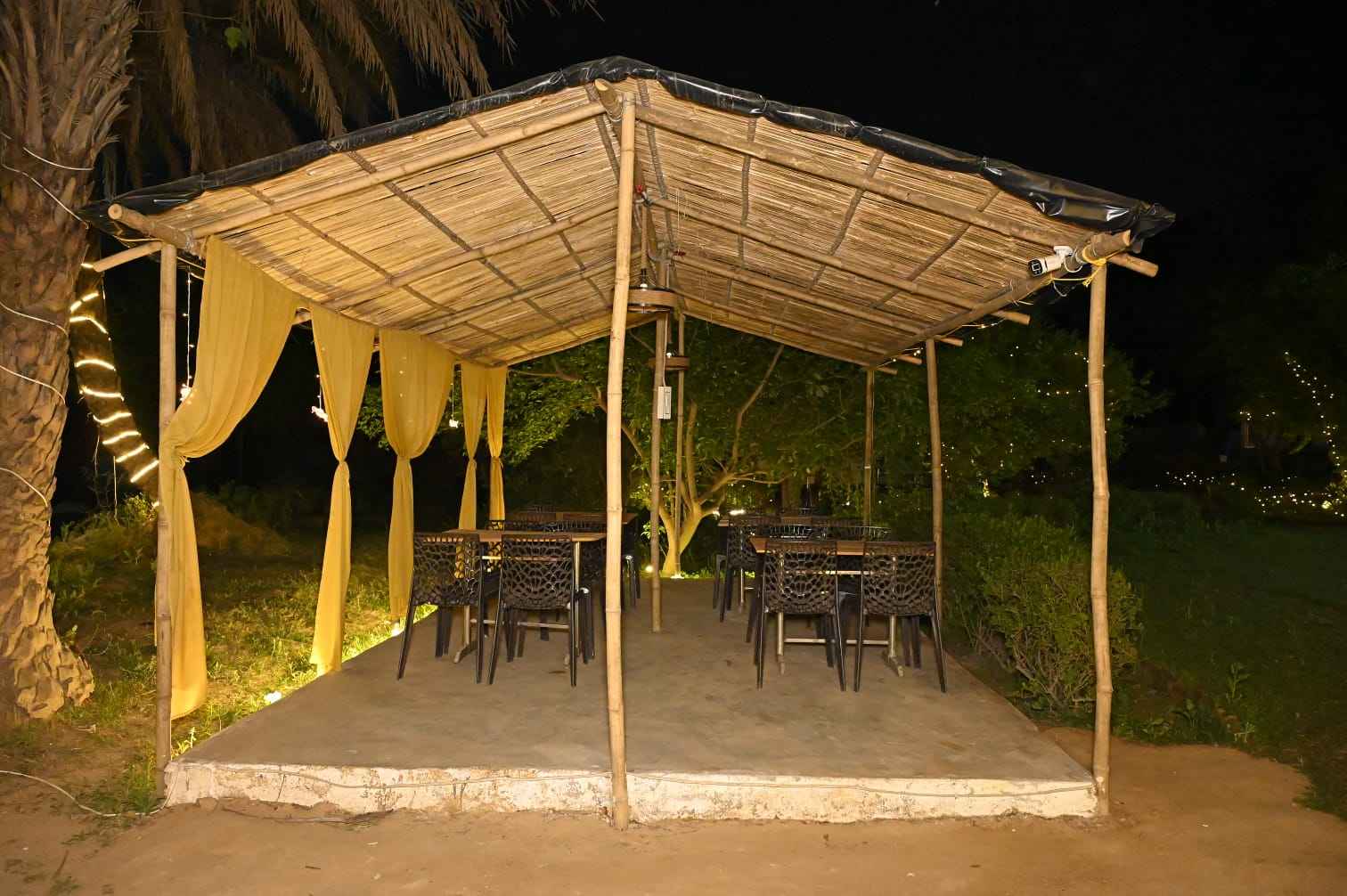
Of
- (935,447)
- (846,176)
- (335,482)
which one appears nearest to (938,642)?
(935,447)

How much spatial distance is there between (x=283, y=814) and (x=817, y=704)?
2.55 meters

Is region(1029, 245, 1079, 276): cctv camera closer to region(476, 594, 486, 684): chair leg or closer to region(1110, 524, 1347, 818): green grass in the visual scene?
Result: region(1110, 524, 1347, 818): green grass

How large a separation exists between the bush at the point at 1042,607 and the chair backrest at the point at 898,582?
550mm

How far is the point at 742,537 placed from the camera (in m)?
7.37

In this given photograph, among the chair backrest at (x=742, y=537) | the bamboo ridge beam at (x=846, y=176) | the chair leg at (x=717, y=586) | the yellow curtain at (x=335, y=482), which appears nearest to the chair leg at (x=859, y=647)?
the chair backrest at (x=742, y=537)

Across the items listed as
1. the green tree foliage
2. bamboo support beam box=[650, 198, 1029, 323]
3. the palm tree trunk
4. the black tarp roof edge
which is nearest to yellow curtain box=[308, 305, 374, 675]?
the palm tree trunk

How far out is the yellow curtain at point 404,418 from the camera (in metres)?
6.68

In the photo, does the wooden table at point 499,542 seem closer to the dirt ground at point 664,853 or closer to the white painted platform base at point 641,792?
the white painted platform base at point 641,792

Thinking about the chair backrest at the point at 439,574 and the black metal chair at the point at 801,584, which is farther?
the chair backrest at the point at 439,574

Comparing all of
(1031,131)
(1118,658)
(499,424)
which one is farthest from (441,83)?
(1031,131)

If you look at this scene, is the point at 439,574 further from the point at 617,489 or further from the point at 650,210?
the point at 650,210

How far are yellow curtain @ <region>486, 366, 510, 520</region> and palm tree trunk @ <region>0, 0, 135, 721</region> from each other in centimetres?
454

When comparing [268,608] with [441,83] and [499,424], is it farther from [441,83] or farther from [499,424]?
[441,83]

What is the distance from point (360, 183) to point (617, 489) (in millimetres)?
1677
